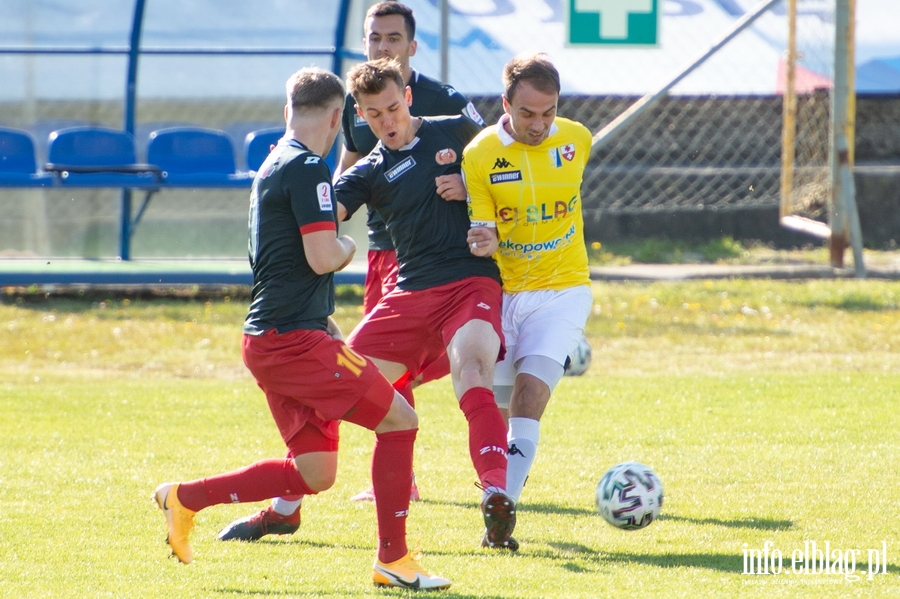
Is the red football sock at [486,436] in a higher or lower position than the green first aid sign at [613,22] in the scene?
lower

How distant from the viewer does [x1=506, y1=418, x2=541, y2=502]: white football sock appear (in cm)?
467

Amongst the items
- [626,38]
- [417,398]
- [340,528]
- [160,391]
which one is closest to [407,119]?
[340,528]

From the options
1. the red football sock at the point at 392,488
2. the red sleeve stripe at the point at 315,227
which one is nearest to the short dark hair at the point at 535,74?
the red sleeve stripe at the point at 315,227

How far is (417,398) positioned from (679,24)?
7.70 metres

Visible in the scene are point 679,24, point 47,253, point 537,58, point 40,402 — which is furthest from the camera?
point 679,24

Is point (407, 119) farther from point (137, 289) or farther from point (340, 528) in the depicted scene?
point (137, 289)

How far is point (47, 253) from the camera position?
12633mm

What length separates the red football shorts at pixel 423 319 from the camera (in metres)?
4.83

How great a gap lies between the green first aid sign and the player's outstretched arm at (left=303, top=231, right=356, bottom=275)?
9.50 metres

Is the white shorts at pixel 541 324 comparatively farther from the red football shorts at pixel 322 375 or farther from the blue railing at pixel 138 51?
the blue railing at pixel 138 51

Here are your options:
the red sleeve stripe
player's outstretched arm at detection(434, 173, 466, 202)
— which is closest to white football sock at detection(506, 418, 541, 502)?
player's outstretched arm at detection(434, 173, 466, 202)

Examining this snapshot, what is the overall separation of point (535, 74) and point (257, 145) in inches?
306

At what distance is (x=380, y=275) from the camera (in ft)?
18.8

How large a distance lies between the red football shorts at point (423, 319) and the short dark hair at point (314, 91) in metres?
1.09
